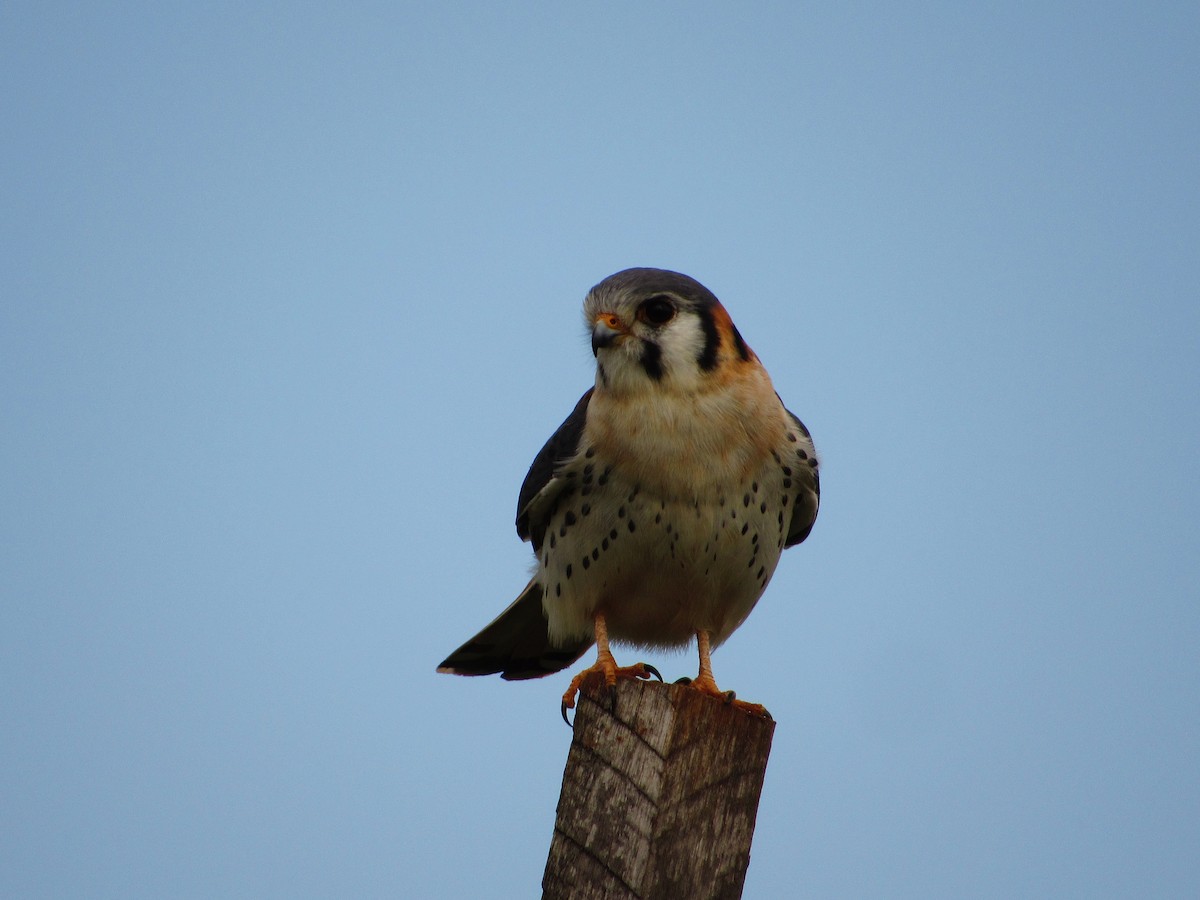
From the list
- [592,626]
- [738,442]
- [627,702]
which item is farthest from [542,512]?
[627,702]

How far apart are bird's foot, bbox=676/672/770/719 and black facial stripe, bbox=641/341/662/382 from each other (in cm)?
91

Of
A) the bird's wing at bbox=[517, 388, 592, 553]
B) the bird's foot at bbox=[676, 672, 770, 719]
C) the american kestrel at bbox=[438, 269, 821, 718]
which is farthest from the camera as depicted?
the bird's wing at bbox=[517, 388, 592, 553]

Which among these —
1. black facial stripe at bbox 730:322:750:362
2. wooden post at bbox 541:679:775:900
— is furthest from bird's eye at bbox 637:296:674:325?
wooden post at bbox 541:679:775:900

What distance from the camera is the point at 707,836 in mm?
2178

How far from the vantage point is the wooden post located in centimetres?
210

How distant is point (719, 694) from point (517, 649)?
1369 mm

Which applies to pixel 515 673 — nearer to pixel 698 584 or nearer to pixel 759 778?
pixel 698 584

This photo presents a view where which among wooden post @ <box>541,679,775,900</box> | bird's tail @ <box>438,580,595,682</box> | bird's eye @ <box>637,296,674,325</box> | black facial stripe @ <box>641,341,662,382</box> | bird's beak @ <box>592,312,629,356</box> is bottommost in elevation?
wooden post @ <box>541,679,775,900</box>

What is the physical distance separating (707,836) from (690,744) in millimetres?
165

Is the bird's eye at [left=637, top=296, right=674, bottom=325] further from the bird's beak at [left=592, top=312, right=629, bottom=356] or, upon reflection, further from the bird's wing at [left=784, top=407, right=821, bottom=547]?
the bird's wing at [left=784, top=407, right=821, bottom=547]

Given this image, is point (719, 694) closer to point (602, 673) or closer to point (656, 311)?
point (602, 673)

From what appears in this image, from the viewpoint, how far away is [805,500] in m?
3.97

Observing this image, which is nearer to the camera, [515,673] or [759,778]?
[759,778]

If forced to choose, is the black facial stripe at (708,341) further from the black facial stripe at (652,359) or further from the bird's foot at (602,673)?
the bird's foot at (602,673)
